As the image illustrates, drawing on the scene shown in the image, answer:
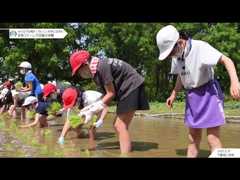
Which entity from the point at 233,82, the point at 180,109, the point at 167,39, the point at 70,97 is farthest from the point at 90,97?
the point at 180,109

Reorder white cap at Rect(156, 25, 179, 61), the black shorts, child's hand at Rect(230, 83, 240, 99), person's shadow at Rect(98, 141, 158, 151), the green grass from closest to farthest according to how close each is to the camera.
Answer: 1. child's hand at Rect(230, 83, 240, 99)
2. white cap at Rect(156, 25, 179, 61)
3. the black shorts
4. person's shadow at Rect(98, 141, 158, 151)
5. the green grass

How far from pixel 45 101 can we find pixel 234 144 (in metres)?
3.74

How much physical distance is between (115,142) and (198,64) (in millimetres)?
2618

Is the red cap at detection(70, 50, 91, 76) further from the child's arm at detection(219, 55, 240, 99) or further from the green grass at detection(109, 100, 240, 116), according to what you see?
the green grass at detection(109, 100, 240, 116)

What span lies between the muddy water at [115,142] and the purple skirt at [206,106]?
0.73 meters

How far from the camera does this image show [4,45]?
18266mm

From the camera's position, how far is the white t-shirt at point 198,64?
15.9 feet

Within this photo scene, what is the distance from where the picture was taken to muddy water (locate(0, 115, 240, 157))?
5.96 metres

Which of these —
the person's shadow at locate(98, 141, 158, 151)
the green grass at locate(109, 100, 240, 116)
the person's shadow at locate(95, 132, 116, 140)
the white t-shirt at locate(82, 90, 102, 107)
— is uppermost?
the white t-shirt at locate(82, 90, 102, 107)

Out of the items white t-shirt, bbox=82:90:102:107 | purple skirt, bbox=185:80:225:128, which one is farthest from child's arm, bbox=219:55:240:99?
white t-shirt, bbox=82:90:102:107

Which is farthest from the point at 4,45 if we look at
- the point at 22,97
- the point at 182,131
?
the point at 182,131

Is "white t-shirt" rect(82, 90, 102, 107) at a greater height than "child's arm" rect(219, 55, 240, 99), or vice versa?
"child's arm" rect(219, 55, 240, 99)

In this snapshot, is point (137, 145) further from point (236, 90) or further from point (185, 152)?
point (236, 90)

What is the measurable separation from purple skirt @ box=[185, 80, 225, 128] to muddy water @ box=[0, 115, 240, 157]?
0.73 meters
